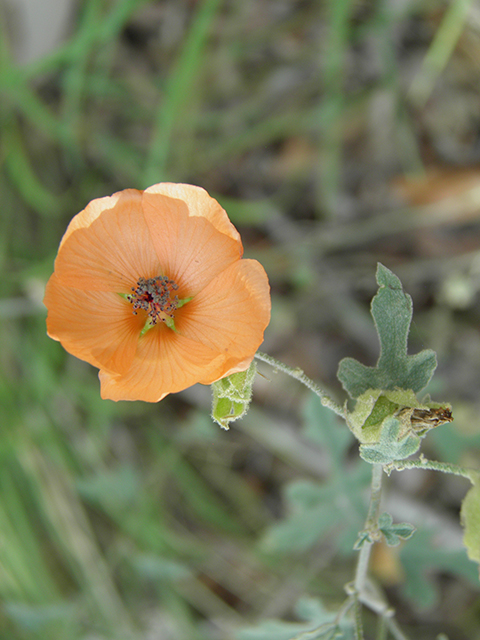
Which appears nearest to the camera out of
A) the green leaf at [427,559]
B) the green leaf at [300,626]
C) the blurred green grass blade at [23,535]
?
the green leaf at [300,626]

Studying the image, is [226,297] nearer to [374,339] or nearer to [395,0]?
[374,339]

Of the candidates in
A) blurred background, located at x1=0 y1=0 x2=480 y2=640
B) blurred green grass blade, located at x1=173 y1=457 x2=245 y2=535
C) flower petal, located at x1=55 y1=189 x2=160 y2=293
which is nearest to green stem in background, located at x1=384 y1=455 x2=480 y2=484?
flower petal, located at x1=55 y1=189 x2=160 y2=293

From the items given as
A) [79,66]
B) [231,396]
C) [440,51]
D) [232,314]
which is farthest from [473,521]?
[79,66]

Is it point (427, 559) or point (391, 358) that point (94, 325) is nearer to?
Result: point (391, 358)

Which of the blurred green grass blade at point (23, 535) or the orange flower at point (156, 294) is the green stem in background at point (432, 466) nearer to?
the orange flower at point (156, 294)

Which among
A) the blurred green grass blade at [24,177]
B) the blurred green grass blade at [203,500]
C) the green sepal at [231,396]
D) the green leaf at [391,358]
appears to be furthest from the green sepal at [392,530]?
the blurred green grass blade at [24,177]

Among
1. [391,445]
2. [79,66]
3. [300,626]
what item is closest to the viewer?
[391,445]

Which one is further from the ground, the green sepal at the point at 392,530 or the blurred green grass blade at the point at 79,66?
the blurred green grass blade at the point at 79,66
